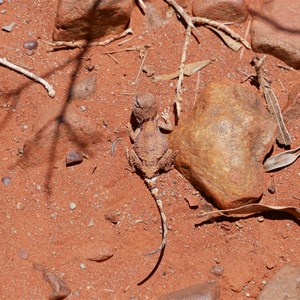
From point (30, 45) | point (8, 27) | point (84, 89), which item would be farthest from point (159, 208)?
point (8, 27)

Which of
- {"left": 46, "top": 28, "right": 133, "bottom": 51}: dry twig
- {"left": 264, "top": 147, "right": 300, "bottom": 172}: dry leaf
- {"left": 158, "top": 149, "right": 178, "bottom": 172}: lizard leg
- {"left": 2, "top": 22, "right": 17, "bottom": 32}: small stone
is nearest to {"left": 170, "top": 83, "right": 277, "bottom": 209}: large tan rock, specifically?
{"left": 158, "top": 149, "right": 178, "bottom": 172}: lizard leg

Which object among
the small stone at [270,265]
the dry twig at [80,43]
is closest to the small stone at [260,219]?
the small stone at [270,265]

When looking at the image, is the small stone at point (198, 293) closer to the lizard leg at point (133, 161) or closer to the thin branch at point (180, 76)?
the lizard leg at point (133, 161)

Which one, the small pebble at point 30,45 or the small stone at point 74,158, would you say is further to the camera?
Result: the small pebble at point 30,45

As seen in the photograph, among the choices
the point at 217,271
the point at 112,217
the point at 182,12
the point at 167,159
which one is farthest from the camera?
the point at 182,12

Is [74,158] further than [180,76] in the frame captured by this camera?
No

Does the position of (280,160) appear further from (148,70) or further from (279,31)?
(148,70)

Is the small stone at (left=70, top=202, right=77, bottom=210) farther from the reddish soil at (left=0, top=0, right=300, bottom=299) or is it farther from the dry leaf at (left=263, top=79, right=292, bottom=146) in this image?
the dry leaf at (left=263, top=79, right=292, bottom=146)
